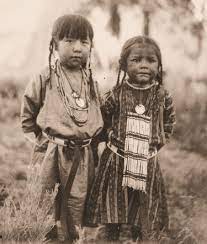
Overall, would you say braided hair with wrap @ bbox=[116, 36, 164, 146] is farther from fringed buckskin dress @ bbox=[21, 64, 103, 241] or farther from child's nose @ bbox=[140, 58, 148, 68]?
fringed buckskin dress @ bbox=[21, 64, 103, 241]

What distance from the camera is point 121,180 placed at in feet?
9.34

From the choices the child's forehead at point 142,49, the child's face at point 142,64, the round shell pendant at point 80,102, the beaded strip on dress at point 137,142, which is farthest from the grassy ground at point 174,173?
the child's forehead at point 142,49

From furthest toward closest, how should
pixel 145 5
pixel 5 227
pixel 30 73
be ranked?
1. pixel 145 5
2. pixel 30 73
3. pixel 5 227

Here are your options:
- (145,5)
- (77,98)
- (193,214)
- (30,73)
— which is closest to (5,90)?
(30,73)

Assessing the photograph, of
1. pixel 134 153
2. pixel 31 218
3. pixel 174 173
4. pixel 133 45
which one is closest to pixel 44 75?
pixel 133 45

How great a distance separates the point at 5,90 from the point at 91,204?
0.75 meters

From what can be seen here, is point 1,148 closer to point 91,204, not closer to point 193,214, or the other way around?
point 91,204

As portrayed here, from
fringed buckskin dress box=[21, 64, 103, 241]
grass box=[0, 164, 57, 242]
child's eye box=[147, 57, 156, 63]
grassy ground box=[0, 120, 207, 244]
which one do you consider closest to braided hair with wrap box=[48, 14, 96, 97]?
fringed buckskin dress box=[21, 64, 103, 241]

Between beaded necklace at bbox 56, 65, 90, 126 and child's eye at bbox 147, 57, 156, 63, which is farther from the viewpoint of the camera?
child's eye at bbox 147, 57, 156, 63

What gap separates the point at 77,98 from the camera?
9.23 ft

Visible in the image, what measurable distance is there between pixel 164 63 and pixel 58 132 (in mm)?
755

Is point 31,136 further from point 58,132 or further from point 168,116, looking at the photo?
point 168,116

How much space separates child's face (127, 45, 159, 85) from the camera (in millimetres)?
2863

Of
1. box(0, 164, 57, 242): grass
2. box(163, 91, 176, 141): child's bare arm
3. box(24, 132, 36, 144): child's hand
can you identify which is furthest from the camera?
box(163, 91, 176, 141): child's bare arm
